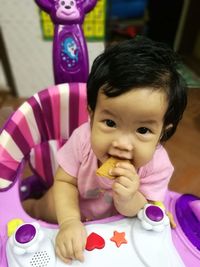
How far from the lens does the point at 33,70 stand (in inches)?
51.4

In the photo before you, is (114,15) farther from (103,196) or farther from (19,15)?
(103,196)

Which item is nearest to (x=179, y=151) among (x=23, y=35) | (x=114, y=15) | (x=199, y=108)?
(x=199, y=108)

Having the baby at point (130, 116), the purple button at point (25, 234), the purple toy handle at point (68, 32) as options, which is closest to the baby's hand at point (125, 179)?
the baby at point (130, 116)

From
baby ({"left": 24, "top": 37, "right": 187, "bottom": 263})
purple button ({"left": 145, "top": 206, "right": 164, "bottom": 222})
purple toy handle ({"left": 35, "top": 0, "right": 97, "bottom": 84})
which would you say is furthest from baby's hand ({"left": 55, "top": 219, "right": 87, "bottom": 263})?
purple toy handle ({"left": 35, "top": 0, "right": 97, "bottom": 84})

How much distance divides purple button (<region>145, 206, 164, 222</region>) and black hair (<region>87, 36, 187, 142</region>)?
5.5 inches

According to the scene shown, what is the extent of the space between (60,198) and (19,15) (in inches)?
33.4

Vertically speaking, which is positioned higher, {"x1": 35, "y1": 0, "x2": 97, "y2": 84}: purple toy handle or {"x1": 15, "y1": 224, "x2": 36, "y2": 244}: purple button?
{"x1": 35, "y1": 0, "x2": 97, "y2": 84}: purple toy handle

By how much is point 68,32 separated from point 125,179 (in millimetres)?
330

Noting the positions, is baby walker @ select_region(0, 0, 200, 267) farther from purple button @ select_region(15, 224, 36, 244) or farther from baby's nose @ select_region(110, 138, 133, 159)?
baby's nose @ select_region(110, 138, 133, 159)

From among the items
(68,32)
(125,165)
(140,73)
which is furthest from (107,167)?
(68,32)

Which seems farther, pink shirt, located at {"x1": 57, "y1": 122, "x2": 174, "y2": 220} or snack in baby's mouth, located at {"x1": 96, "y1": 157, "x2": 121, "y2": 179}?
pink shirt, located at {"x1": 57, "y1": 122, "x2": 174, "y2": 220}

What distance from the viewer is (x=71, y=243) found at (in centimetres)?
44

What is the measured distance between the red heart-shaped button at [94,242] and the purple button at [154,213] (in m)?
0.08

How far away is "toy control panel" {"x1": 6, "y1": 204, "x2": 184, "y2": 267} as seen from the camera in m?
0.43
